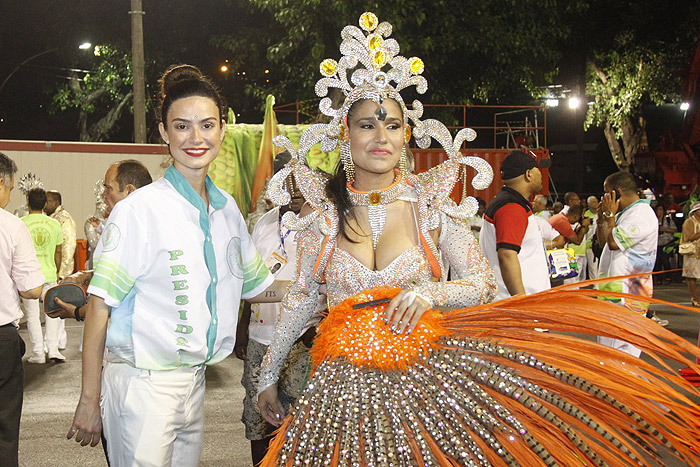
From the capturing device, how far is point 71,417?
682cm

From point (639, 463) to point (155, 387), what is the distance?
1.66m

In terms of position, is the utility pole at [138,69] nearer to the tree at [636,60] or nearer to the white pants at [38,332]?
the white pants at [38,332]

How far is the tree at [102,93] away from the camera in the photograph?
75.2ft

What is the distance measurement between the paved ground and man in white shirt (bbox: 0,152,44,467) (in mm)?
1176

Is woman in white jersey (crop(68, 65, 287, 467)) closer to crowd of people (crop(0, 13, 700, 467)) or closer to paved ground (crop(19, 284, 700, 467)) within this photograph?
crowd of people (crop(0, 13, 700, 467))

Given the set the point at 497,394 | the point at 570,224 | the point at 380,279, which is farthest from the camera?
the point at 570,224

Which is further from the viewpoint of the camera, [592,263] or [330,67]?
[592,263]

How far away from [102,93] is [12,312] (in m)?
21.3

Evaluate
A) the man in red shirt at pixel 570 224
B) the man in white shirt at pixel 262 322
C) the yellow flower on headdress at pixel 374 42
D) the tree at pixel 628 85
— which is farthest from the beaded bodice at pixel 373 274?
the tree at pixel 628 85

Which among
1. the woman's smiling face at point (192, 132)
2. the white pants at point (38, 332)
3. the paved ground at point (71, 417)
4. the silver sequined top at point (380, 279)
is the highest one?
the woman's smiling face at point (192, 132)

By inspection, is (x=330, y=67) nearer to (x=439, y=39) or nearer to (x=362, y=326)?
(x=362, y=326)

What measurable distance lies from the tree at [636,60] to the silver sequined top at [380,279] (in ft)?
76.7

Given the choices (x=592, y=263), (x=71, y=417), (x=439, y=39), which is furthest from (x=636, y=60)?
(x=71, y=417)

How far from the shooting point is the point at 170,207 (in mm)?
2977
